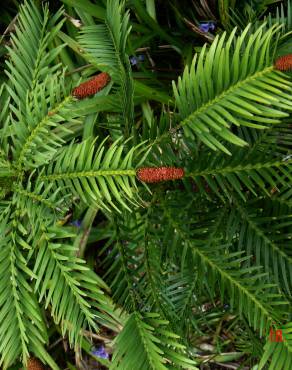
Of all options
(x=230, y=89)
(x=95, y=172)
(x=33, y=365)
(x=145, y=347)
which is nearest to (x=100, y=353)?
(x=33, y=365)

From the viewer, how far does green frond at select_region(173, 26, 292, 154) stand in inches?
23.7

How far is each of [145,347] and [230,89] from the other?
0.41 meters

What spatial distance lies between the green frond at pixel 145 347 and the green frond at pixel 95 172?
21cm

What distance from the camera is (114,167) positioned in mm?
635

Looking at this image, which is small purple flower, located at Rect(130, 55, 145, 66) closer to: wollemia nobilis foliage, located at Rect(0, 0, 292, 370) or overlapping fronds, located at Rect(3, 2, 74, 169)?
wollemia nobilis foliage, located at Rect(0, 0, 292, 370)

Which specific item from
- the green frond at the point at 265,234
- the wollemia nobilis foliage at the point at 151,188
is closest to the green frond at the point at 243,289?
the wollemia nobilis foliage at the point at 151,188

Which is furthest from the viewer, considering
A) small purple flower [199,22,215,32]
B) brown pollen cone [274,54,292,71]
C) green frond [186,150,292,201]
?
small purple flower [199,22,215,32]

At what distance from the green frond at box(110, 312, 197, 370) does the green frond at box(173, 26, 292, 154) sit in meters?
0.31

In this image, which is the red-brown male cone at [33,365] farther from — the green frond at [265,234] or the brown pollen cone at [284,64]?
the brown pollen cone at [284,64]

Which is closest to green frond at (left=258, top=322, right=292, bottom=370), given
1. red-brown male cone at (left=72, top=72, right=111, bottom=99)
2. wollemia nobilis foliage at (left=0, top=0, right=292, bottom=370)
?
wollemia nobilis foliage at (left=0, top=0, right=292, bottom=370)

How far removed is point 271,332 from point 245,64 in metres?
0.41

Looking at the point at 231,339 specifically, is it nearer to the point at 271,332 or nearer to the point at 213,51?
the point at 271,332

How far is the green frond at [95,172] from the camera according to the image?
2.08 feet

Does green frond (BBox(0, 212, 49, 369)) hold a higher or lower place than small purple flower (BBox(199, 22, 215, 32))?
lower
